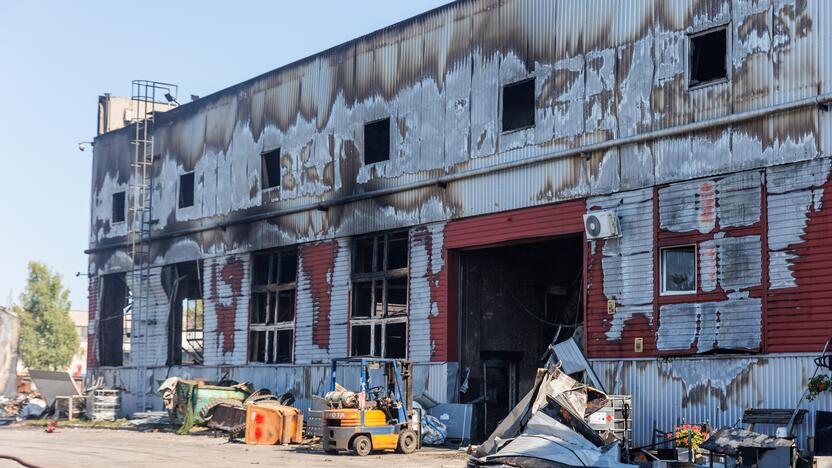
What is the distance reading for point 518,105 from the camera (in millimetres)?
28156

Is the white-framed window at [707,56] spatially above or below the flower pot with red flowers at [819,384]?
above

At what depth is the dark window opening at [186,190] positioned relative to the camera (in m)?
40.8

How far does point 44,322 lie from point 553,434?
234 feet

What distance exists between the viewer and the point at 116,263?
44062 mm

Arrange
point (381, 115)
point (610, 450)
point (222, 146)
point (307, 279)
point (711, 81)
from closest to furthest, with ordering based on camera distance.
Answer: point (610, 450) < point (711, 81) < point (381, 115) < point (307, 279) < point (222, 146)

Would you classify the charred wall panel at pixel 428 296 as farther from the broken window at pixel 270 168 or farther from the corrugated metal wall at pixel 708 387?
the broken window at pixel 270 168

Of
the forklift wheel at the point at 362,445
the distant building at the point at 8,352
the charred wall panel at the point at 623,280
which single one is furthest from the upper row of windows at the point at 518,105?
the distant building at the point at 8,352

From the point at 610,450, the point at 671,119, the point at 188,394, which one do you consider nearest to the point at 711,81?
the point at 671,119

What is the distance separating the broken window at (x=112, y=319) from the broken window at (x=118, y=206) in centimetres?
229

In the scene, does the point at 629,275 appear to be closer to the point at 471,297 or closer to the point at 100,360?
the point at 471,297

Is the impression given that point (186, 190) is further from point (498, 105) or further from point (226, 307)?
point (498, 105)

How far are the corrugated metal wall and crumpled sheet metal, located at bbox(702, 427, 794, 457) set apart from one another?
2.16 metres

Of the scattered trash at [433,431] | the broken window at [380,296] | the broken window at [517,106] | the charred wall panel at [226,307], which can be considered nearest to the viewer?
the scattered trash at [433,431]

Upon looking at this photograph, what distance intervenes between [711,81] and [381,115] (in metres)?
11.4
